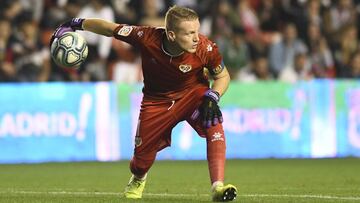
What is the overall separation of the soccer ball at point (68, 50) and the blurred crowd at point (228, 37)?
8161 millimetres

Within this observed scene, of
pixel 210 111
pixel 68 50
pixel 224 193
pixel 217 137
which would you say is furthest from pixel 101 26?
pixel 224 193

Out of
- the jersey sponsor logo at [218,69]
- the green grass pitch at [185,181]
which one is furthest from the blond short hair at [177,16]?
the green grass pitch at [185,181]

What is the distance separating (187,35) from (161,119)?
104cm

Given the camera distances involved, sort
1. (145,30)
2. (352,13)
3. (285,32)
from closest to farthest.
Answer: (145,30), (285,32), (352,13)

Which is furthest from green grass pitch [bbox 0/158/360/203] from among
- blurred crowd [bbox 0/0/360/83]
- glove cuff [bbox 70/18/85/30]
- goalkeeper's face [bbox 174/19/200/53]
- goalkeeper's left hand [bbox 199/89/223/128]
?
blurred crowd [bbox 0/0/360/83]

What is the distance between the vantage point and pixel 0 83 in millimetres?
16797

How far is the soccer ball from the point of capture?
9328 mm

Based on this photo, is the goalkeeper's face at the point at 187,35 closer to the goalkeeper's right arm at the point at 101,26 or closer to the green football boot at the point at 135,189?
the goalkeeper's right arm at the point at 101,26

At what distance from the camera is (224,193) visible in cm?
849

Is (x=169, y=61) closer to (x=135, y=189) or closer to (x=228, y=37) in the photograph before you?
(x=135, y=189)

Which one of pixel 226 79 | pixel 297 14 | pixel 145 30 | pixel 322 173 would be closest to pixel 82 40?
pixel 145 30

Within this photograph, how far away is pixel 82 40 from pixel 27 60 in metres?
8.33

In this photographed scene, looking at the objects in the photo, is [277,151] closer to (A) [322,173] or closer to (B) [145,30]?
(A) [322,173]

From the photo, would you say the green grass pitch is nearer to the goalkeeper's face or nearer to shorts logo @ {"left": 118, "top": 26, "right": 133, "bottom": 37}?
the goalkeeper's face
